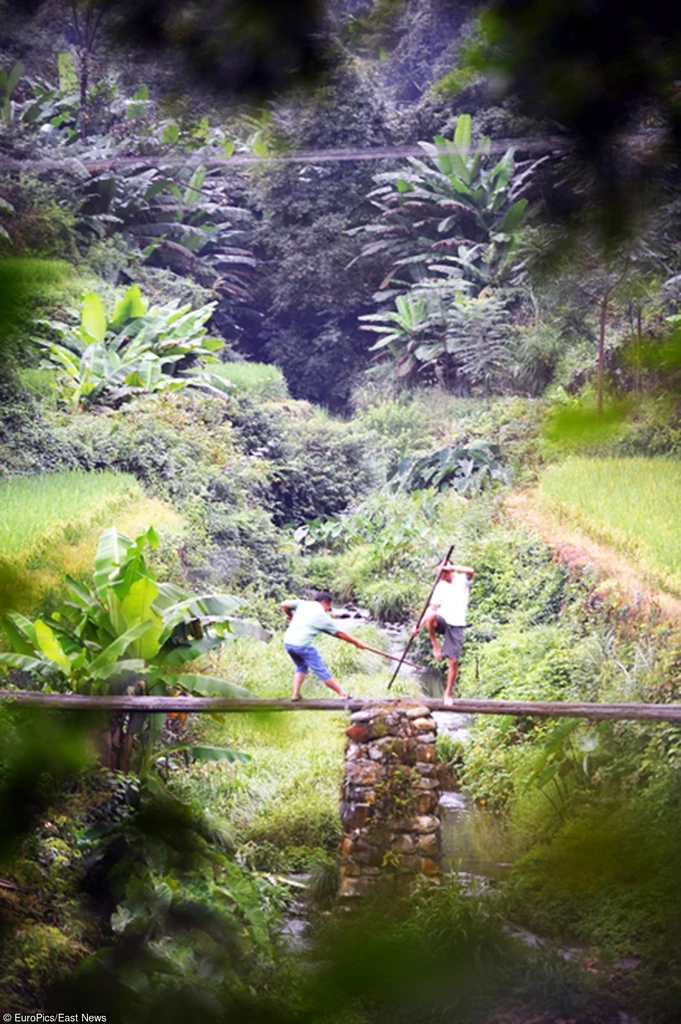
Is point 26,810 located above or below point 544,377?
above

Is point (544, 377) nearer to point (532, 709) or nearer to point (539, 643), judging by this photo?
point (539, 643)

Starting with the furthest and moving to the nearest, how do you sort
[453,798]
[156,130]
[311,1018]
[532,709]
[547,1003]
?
[156,130]
[453,798]
[532,709]
[547,1003]
[311,1018]

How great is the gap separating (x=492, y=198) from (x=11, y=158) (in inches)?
82.7

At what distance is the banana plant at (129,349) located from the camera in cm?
486

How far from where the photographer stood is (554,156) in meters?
0.61

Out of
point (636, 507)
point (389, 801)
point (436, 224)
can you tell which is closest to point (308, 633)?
point (389, 801)

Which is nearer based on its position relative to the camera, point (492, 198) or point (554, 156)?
point (554, 156)

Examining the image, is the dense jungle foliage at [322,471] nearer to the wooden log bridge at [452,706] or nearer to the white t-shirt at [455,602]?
the wooden log bridge at [452,706]

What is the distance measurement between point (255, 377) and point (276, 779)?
3.00 m

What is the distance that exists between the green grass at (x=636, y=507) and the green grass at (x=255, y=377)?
2.03 meters

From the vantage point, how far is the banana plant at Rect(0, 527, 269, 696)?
2734 millimetres

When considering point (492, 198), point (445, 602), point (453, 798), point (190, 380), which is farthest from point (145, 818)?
point (190, 380)

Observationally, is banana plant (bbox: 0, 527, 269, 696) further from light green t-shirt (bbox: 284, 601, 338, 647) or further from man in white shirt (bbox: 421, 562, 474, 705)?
man in white shirt (bbox: 421, 562, 474, 705)

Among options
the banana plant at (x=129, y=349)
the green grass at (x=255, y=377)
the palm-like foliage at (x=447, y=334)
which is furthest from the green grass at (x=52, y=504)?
the palm-like foliage at (x=447, y=334)
